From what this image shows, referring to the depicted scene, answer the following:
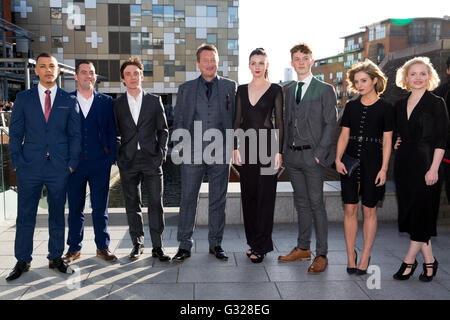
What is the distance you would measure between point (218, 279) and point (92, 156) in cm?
184

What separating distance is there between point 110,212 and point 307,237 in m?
3.29

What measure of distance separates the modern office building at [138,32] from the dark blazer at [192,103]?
3716 centimetres

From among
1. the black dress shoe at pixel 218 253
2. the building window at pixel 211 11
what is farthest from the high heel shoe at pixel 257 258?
the building window at pixel 211 11

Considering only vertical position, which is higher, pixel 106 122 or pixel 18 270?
pixel 106 122

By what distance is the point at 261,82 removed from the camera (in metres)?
4.37

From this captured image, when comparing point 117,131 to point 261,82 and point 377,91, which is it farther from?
point 377,91

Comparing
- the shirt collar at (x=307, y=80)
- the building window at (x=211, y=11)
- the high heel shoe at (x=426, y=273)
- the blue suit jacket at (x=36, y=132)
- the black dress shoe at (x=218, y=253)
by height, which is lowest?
the black dress shoe at (x=218, y=253)

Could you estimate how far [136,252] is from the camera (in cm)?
460

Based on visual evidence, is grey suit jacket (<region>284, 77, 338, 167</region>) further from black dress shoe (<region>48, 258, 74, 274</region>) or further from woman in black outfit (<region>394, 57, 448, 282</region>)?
black dress shoe (<region>48, 258, 74, 274</region>)

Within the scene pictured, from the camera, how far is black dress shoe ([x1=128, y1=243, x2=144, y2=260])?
14.9ft

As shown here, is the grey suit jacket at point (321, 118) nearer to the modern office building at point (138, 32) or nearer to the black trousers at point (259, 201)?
the black trousers at point (259, 201)

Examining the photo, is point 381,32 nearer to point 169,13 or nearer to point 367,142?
point 169,13

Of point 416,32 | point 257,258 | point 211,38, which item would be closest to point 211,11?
point 211,38

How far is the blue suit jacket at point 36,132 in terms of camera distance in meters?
3.93
